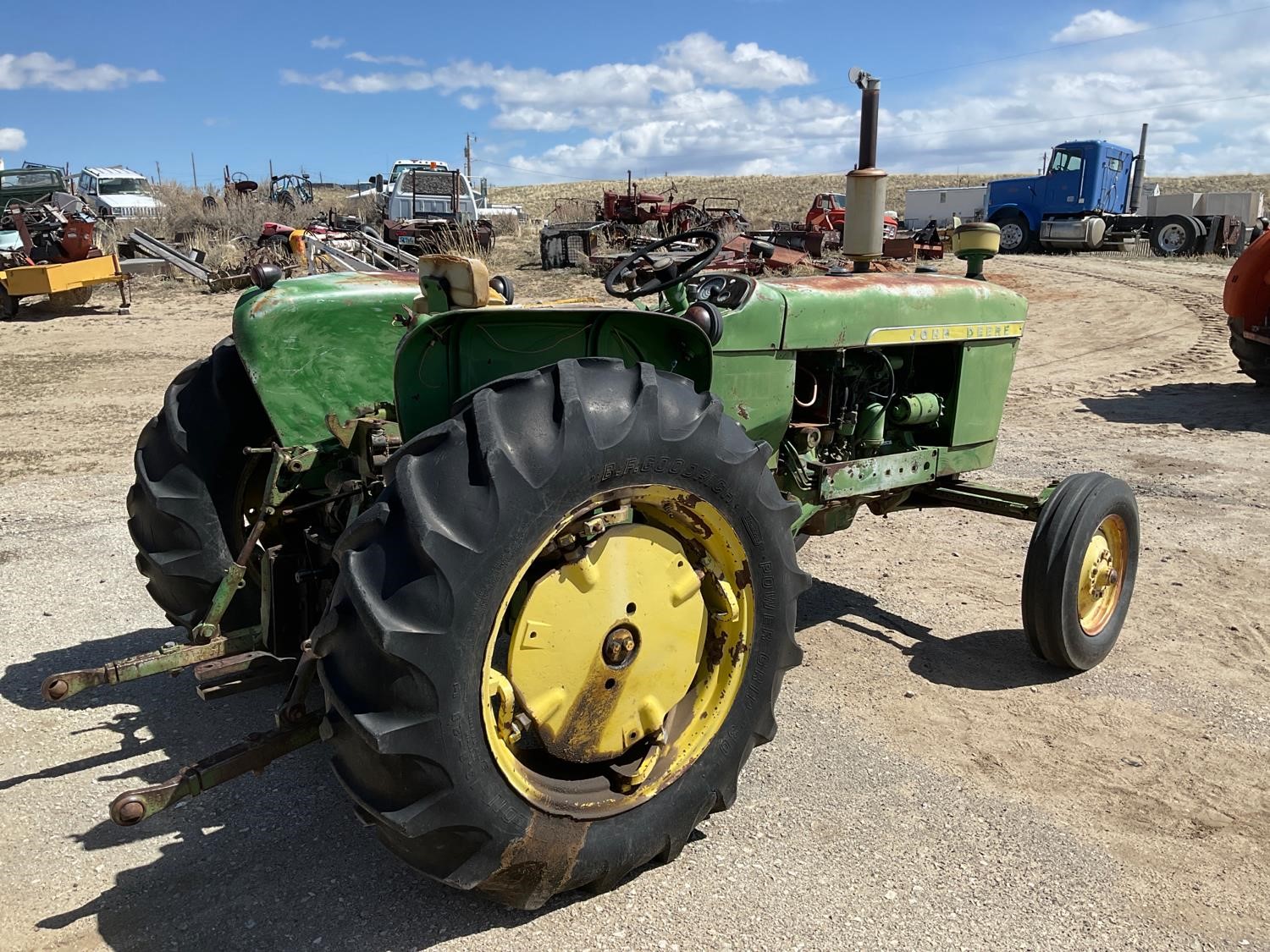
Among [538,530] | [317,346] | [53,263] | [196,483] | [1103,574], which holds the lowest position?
[1103,574]

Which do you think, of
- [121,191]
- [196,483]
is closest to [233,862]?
[196,483]

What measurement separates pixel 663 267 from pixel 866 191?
3.85 ft

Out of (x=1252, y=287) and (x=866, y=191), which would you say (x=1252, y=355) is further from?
(x=866, y=191)

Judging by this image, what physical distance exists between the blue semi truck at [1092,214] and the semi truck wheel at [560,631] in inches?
939

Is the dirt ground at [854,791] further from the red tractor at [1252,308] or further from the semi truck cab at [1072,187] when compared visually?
the semi truck cab at [1072,187]

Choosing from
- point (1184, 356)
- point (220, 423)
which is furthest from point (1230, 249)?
point (220, 423)

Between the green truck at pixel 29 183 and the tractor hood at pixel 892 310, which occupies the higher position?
the green truck at pixel 29 183

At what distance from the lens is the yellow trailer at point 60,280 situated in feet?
43.9

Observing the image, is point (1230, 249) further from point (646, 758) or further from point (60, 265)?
point (646, 758)

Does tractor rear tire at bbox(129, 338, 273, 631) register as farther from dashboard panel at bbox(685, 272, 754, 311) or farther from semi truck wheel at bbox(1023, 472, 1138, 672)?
semi truck wheel at bbox(1023, 472, 1138, 672)

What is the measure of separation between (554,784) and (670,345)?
4.03 feet

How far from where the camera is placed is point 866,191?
12.8ft

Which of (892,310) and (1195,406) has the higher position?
(892,310)

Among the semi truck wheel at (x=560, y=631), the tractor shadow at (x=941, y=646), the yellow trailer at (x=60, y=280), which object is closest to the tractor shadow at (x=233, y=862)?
the semi truck wheel at (x=560, y=631)
